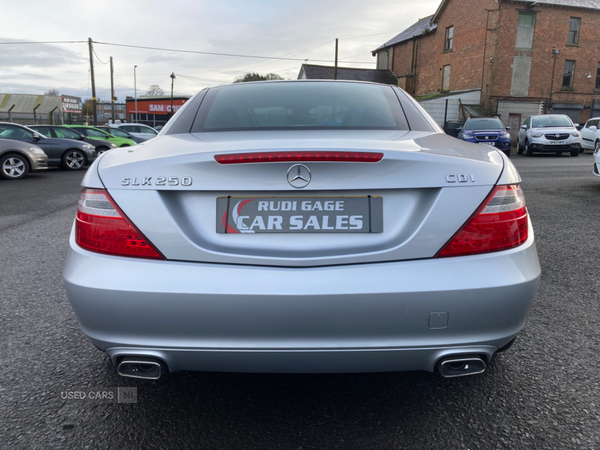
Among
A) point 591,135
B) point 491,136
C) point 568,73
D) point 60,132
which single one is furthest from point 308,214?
point 568,73

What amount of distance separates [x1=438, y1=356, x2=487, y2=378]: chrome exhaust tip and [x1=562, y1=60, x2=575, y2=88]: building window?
3696 cm

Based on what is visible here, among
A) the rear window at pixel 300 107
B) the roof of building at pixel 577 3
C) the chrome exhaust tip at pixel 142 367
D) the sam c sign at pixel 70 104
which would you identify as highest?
the roof of building at pixel 577 3

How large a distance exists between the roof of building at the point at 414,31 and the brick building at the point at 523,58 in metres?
4.42

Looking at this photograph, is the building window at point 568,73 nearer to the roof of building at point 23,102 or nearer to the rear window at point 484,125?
the rear window at point 484,125

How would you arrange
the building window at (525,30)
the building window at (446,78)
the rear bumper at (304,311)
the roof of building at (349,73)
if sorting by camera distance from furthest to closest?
the roof of building at (349,73) → the building window at (446,78) → the building window at (525,30) → the rear bumper at (304,311)

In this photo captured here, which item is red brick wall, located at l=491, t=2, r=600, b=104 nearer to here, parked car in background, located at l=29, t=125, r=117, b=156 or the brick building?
the brick building

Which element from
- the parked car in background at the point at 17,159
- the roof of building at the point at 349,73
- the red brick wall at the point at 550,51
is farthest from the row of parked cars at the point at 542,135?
the roof of building at the point at 349,73

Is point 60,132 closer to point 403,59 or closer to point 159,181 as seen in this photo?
point 159,181

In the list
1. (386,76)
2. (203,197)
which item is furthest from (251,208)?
(386,76)

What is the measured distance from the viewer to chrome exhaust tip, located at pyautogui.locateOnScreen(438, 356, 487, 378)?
5.78ft

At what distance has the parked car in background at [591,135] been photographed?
19069mm

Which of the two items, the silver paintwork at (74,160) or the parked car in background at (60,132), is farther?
the parked car in background at (60,132)

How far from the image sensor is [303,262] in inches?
66.1

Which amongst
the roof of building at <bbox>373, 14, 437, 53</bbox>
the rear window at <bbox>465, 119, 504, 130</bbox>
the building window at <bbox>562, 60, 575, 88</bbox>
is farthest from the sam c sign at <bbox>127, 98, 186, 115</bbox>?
the rear window at <bbox>465, 119, 504, 130</bbox>
